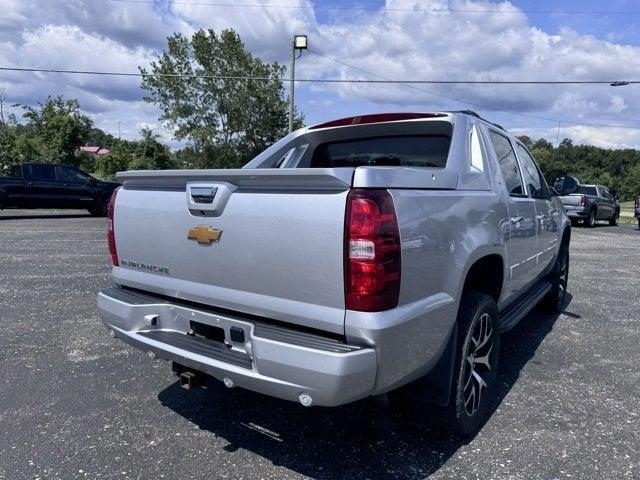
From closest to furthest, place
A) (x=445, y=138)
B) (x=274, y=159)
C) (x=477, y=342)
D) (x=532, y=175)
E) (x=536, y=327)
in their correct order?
(x=477, y=342)
(x=445, y=138)
(x=274, y=159)
(x=532, y=175)
(x=536, y=327)

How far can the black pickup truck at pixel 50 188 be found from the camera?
1534 centimetres

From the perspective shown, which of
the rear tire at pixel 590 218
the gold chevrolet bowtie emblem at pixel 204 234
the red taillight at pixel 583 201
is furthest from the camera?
the rear tire at pixel 590 218

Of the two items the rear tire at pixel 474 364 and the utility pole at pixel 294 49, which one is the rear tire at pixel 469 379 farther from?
the utility pole at pixel 294 49

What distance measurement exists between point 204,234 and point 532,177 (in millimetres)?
3278

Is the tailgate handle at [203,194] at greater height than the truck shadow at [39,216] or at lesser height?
greater

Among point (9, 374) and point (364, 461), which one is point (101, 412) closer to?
point (9, 374)

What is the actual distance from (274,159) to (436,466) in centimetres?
270

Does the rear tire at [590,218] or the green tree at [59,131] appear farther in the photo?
the green tree at [59,131]

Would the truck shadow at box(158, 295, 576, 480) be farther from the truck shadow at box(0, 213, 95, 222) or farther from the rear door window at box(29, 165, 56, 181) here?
the truck shadow at box(0, 213, 95, 222)

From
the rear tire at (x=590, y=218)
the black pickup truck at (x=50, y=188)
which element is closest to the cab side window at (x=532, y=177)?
the black pickup truck at (x=50, y=188)

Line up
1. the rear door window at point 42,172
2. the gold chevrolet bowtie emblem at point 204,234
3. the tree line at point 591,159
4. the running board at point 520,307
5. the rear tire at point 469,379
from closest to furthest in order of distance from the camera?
the gold chevrolet bowtie emblem at point 204,234
the rear tire at point 469,379
the running board at point 520,307
the rear door window at point 42,172
the tree line at point 591,159

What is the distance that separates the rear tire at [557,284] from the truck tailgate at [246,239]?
416cm

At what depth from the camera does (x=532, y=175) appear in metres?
4.72

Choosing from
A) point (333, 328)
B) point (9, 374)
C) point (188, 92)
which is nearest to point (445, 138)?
point (333, 328)
